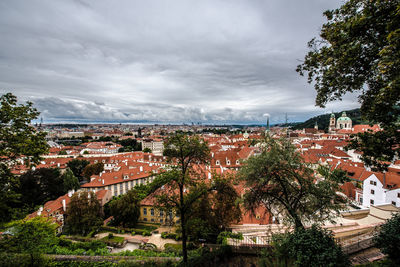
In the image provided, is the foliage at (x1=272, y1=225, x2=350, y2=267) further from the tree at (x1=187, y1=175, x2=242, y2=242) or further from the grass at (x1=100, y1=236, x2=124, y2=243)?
the grass at (x1=100, y1=236, x2=124, y2=243)

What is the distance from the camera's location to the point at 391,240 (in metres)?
7.80

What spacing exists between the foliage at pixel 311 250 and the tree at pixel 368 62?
402 centimetres

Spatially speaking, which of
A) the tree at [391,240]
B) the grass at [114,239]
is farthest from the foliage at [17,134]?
the grass at [114,239]

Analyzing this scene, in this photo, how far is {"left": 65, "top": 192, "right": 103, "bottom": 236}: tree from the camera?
22672 millimetres

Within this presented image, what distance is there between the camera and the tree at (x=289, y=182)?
961 cm

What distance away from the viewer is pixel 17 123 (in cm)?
760

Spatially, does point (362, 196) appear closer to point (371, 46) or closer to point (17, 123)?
point (371, 46)

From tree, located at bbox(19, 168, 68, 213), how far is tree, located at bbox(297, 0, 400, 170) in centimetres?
4425

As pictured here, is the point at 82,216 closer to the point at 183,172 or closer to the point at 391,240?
the point at 183,172

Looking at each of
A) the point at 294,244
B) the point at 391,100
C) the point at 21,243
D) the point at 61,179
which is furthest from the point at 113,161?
the point at 391,100

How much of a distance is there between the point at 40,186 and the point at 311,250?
147 ft

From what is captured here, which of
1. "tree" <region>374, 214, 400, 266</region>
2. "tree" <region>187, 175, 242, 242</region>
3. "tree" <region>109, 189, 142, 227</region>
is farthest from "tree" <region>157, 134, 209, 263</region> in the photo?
"tree" <region>109, 189, 142, 227</region>

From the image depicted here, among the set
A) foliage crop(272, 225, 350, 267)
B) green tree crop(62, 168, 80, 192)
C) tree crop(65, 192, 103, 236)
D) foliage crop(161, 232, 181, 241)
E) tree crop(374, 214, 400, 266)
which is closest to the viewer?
foliage crop(272, 225, 350, 267)

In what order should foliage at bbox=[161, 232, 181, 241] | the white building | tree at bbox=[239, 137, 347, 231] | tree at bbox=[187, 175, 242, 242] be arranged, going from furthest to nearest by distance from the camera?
the white building < foliage at bbox=[161, 232, 181, 241] < tree at bbox=[187, 175, 242, 242] < tree at bbox=[239, 137, 347, 231]
